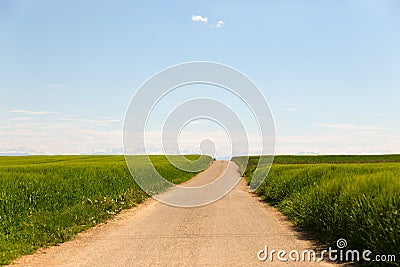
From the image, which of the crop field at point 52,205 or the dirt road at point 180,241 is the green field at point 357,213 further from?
the crop field at point 52,205


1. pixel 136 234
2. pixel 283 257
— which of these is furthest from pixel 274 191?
pixel 283 257

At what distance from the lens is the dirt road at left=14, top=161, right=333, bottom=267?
8.64 m

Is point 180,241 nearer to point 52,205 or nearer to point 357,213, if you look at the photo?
point 357,213

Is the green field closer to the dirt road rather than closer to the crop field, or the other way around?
the dirt road

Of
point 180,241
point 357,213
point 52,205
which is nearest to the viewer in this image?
point 357,213

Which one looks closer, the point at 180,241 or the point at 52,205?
the point at 180,241

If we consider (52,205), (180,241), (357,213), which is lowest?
(180,241)

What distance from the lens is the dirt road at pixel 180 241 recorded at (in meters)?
8.64

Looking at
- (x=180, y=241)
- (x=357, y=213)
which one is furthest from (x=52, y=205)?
(x=357, y=213)

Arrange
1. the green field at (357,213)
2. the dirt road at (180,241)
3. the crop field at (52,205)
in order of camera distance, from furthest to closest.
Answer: the crop field at (52,205) → the dirt road at (180,241) → the green field at (357,213)

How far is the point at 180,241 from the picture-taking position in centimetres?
1034

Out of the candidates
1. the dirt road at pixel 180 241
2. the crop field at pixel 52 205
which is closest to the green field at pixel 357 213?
the dirt road at pixel 180 241

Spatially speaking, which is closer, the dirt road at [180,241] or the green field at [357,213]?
the green field at [357,213]

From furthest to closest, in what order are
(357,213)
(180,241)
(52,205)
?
1. (52,205)
2. (180,241)
3. (357,213)
